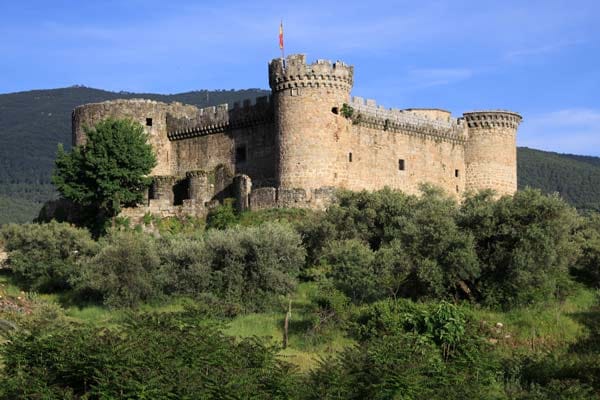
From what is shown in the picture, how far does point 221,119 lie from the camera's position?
139ft

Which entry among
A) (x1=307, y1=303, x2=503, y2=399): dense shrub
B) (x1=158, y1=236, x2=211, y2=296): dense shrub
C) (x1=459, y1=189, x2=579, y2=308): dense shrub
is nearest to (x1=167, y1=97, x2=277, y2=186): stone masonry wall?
(x1=158, y1=236, x2=211, y2=296): dense shrub

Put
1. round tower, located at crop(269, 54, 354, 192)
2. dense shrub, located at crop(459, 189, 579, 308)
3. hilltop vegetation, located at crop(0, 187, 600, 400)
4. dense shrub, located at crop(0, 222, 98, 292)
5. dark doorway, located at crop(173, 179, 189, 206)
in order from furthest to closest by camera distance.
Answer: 1. dark doorway, located at crop(173, 179, 189, 206)
2. round tower, located at crop(269, 54, 354, 192)
3. dense shrub, located at crop(0, 222, 98, 292)
4. dense shrub, located at crop(459, 189, 579, 308)
5. hilltop vegetation, located at crop(0, 187, 600, 400)

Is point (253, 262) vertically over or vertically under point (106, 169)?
under

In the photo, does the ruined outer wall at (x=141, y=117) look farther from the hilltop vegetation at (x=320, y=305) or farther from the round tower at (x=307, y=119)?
the round tower at (x=307, y=119)

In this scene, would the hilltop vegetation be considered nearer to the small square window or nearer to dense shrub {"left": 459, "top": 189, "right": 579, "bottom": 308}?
dense shrub {"left": 459, "top": 189, "right": 579, "bottom": 308}

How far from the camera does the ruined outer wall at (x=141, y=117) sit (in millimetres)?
42844

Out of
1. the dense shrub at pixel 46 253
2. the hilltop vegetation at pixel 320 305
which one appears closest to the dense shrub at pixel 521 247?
the hilltop vegetation at pixel 320 305

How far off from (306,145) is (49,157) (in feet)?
384

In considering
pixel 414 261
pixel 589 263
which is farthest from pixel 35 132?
pixel 414 261

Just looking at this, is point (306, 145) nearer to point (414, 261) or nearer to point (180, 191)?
point (180, 191)

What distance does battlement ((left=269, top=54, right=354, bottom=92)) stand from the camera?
37750mm

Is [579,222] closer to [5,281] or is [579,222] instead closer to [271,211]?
[271,211]

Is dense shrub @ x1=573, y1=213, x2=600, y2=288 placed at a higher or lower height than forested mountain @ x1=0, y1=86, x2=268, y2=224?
lower

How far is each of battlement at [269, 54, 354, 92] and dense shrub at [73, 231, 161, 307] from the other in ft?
30.2
